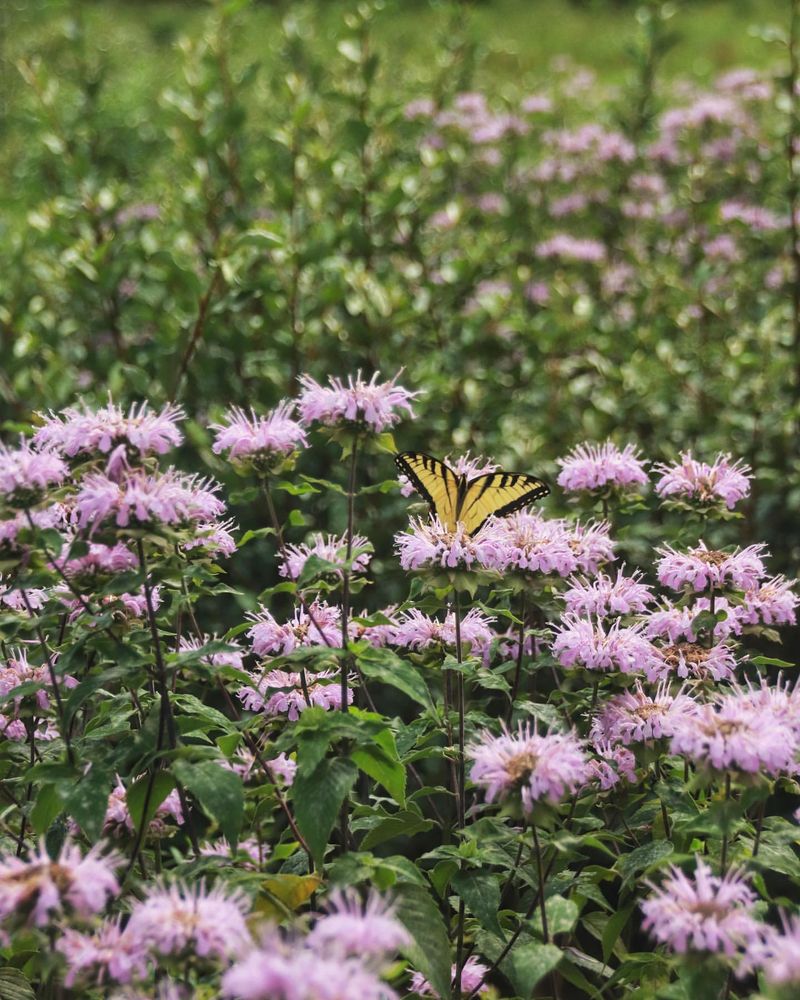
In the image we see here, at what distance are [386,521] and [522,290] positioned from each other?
1301 mm

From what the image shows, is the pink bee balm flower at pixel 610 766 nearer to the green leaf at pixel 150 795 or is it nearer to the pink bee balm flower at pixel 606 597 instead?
the pink bee balm flower at pixel 606 597

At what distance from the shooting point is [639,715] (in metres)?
1.64

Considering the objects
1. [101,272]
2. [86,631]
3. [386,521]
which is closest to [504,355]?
[386,521]

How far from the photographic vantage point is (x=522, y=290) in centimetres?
403

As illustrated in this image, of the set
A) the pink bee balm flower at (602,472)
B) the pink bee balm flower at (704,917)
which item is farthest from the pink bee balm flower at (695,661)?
the pink bee balm flower at (704,917)

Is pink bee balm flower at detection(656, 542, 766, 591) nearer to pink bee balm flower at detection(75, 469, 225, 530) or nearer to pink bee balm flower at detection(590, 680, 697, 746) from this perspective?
pink bee balm flower at detection(590, 680, 697, 746)

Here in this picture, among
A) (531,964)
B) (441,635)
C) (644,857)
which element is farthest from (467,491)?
(531,964)

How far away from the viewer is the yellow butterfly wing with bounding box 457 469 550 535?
178 centimetres

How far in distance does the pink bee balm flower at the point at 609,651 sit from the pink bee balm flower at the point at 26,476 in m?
0.78

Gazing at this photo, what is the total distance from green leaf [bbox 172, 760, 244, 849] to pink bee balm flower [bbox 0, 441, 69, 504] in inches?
15.6

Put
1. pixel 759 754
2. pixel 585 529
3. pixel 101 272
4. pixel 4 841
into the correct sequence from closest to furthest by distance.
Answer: pixel 759 754 < pixel 4 841 < pixel 585 529 < pixel 101 272

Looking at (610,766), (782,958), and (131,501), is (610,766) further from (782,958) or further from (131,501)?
(131,501)

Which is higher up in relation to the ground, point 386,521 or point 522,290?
point 522,290

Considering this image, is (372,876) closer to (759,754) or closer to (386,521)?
(759,754)
